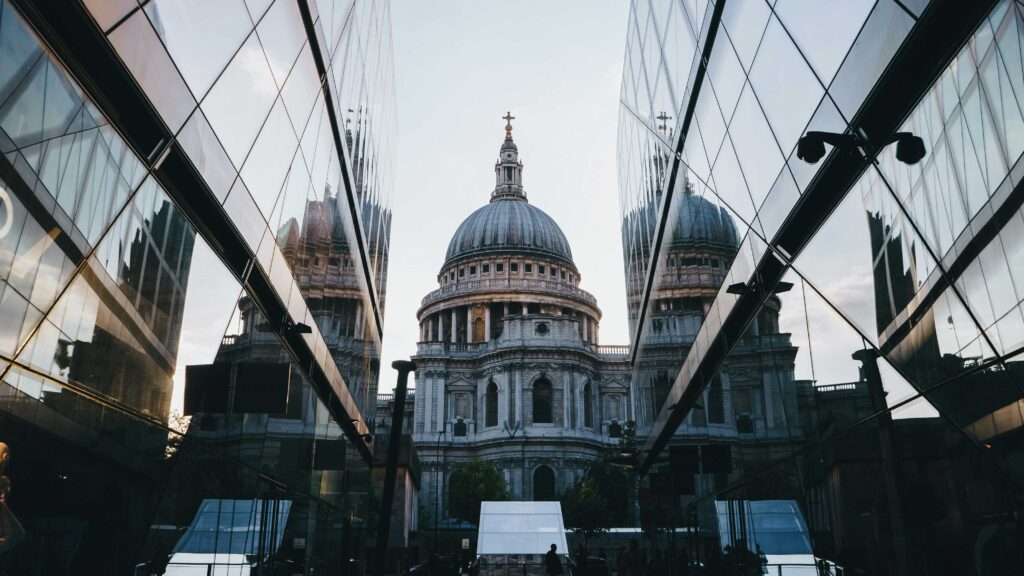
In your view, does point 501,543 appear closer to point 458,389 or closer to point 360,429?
point 360,429

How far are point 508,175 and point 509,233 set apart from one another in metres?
19.7

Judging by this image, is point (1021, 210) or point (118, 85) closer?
point (1021, 210)

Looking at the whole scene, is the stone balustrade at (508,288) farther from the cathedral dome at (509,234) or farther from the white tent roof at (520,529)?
the white tent roof at (520,529)

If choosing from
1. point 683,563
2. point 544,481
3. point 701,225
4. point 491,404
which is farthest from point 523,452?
point 701,225

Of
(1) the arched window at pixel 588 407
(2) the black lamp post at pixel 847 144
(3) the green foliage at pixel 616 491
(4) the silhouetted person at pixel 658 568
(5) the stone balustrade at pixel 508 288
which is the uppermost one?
(5) the stone balustrade at pixel 508 288

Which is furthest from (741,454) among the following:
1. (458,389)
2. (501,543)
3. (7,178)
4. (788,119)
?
(458,389)

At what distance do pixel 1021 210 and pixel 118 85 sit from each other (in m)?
6.14

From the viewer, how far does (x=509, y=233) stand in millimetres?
107062

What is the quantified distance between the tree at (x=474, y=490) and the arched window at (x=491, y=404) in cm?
704

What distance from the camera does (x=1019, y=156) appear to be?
4199 millimetres

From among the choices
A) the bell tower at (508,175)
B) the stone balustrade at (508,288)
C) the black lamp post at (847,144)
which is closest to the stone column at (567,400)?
the stone balustrade at (508,288)

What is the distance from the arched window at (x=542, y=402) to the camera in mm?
80562

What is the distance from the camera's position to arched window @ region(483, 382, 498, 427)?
82450 millimetres

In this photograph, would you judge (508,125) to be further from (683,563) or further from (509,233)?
(683,563)
